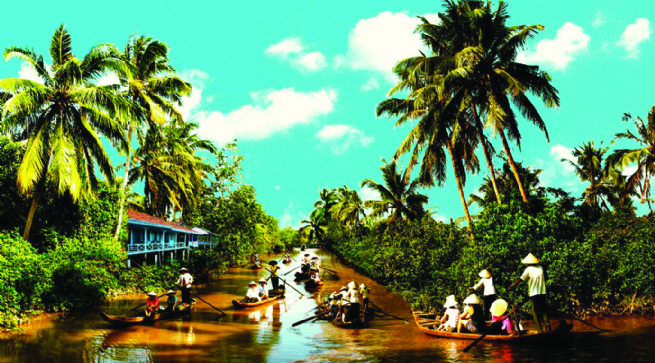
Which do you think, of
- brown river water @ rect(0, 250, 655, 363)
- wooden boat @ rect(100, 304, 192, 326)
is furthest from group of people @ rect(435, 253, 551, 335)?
wooden boat @ rect(100, 304, 192, 326)

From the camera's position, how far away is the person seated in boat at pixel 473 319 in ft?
32.8

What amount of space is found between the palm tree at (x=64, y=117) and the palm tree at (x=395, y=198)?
17.9 metres

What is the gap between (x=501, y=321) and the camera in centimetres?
962

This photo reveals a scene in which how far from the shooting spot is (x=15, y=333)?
36.8 ft

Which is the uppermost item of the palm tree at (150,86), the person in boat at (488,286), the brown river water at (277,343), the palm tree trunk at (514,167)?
the palm tree at (150,86)

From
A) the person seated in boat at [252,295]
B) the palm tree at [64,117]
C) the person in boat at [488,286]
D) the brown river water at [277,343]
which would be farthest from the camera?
the person seated in boat at [252,295]

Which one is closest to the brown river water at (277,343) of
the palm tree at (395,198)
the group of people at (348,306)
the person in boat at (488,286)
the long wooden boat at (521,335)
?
the long wooden boat at (521,335)

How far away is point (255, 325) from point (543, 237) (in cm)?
936

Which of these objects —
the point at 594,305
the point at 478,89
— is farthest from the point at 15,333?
the point at 478,89

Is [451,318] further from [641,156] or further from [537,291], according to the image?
[641,156]

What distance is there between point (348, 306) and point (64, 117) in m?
12.7

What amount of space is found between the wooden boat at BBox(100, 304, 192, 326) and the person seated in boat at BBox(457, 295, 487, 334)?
8914 millimetres

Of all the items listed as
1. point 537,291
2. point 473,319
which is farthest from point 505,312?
point 537,291

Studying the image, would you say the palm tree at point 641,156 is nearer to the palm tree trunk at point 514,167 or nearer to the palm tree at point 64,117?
the palm tree trunk at point 514,167
